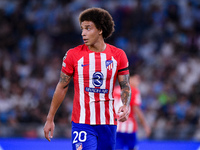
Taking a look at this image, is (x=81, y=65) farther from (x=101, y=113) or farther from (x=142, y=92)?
(x=142, y=92)

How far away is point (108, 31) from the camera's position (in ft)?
13.0

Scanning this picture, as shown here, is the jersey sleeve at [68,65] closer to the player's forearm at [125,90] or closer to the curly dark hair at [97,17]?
the curly dark hair at [97,17]

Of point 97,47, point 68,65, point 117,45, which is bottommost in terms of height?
point 68,65

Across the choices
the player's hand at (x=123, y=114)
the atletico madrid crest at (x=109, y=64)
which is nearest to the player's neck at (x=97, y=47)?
the atletico madrid crest at (x=109, y=64)

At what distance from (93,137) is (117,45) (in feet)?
29.6

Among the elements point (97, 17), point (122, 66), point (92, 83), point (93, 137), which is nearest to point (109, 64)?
point (122, 66)

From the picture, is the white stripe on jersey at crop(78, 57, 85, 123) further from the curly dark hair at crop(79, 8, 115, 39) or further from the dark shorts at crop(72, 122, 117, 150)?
the curly dark hair at crop(79, 8, 115, 39)

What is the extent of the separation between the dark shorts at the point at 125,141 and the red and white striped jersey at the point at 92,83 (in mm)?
2419

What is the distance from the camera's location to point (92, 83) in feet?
12.3

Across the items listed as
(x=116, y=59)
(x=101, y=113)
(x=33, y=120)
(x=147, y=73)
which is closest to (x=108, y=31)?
(x=116, y=59)

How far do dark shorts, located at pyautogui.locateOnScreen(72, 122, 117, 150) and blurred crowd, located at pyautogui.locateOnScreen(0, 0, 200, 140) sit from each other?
563cm

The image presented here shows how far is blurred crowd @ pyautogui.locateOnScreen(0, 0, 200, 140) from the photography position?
10422mm

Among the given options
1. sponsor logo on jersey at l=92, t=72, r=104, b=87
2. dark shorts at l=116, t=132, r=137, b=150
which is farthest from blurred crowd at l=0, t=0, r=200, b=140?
sponsor logo on jersey at l=92, t=72, r=104, b=87

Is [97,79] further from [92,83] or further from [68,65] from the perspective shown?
[68,65]
